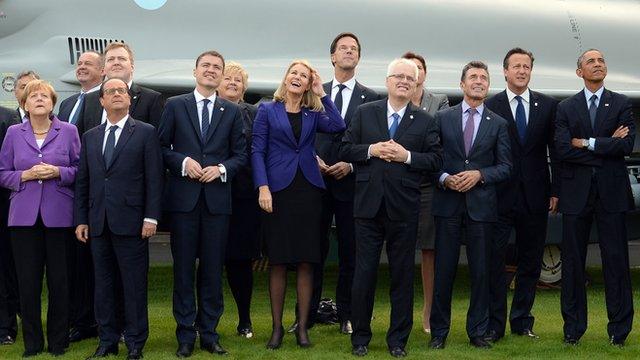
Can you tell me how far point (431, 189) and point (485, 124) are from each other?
114 centimetres

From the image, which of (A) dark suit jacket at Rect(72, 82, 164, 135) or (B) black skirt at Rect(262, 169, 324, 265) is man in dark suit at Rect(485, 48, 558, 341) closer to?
(B) black skirt at Rect(262, 169, 324, 265)

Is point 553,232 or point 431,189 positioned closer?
point 431,189

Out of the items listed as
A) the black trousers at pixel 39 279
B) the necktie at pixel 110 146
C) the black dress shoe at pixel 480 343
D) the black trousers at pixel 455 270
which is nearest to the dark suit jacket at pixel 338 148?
the black trousers at pixel 455 270

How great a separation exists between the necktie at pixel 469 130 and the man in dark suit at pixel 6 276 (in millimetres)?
3134

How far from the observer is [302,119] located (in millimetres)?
6605

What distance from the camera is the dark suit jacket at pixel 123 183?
242 inches

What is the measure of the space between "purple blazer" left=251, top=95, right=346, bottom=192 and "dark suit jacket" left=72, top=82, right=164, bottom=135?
780mm

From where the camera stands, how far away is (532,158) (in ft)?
22.9

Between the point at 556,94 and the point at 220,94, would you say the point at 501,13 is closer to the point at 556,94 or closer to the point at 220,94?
the point at 556,94

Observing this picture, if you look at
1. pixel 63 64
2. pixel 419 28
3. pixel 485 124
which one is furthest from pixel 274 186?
pixel 419 28

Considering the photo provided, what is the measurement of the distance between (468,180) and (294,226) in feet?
3.81

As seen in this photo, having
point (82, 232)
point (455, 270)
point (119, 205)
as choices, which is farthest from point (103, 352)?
point (455, 270)

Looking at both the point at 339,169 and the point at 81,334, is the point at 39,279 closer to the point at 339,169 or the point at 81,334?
the point at 81,334

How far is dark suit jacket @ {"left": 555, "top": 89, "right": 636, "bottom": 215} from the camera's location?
662 centimetres
